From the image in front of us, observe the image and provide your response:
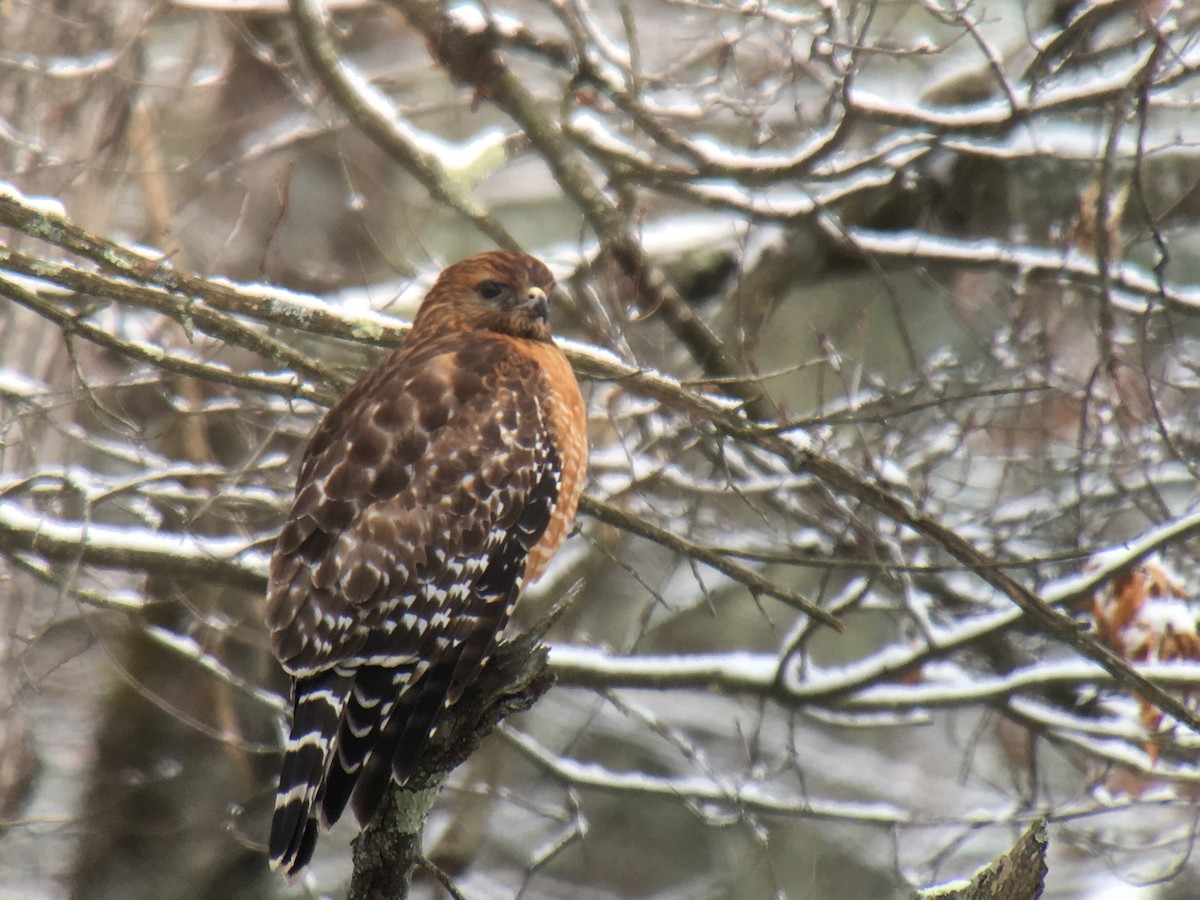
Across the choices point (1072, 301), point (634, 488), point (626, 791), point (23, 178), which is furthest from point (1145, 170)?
point (23, 178)

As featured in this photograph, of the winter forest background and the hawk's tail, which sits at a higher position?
the winter forest background

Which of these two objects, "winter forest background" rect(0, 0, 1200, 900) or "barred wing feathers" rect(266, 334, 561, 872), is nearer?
"barred wing feathers" rect(266, 334, 561, 872)

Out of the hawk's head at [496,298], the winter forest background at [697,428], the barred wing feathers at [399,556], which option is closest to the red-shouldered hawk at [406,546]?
the barred wing feathers at [399,556]

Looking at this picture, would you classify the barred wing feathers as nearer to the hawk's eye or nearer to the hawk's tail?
the hawk's tail

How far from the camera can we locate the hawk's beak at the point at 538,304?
423 centimetres

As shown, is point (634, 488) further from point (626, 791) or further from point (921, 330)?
point (921, 330)

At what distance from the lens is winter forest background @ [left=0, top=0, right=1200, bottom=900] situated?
15.1ft

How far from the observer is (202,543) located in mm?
4746

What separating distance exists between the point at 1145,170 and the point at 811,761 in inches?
130

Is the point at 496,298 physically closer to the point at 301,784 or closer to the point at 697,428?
the point at 697,428

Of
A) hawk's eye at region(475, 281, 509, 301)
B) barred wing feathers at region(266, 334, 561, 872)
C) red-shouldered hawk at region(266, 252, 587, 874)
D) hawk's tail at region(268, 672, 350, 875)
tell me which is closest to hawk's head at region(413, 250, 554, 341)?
hawk's eye at region(475, 281, 509, 301)

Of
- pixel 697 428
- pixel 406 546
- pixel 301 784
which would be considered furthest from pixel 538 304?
pixel 301 784

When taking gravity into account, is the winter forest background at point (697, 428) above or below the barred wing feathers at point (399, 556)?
above

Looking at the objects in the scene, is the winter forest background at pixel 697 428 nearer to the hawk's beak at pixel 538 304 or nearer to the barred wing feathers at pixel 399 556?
the hawk's beak at pixel 538 304
